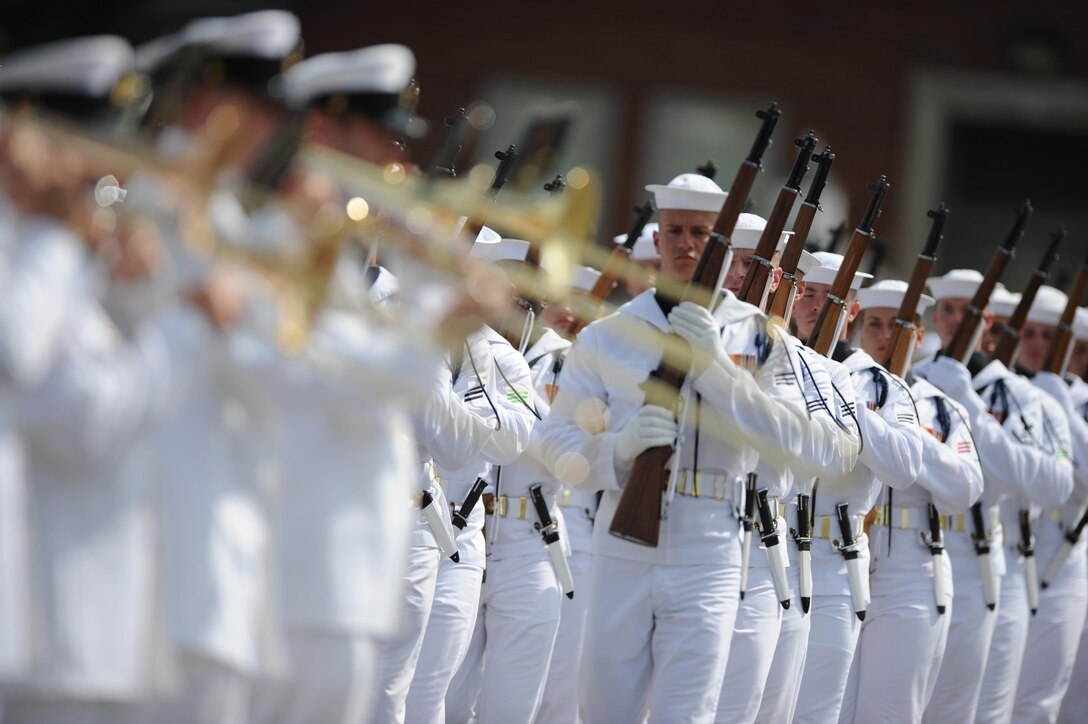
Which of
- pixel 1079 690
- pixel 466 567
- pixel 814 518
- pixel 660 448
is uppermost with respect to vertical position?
pixel 660 448

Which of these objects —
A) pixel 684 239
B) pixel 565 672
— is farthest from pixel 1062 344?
pixel 684 239

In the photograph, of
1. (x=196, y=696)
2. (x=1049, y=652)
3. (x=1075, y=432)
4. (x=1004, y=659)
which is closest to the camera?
(x=196, y=696)

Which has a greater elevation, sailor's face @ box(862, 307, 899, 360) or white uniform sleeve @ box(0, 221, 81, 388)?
sailor's face @ box(862, 307, 899, 360)

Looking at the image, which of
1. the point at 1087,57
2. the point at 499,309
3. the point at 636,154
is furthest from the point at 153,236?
the point at 1087,57

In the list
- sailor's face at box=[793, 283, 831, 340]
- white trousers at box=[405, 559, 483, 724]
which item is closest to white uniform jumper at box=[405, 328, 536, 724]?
white trousers at box=[405, 559, 483, 724]

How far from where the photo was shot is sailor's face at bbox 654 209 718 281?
26.9ft

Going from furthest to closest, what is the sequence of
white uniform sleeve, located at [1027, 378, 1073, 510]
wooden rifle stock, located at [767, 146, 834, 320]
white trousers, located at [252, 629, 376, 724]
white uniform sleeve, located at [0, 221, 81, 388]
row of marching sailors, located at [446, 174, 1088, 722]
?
white uniform sleeve, located at [1027, 378, 1073, 510]
wooden rifle stock, located at [767, 146, 834, 320]
row of marching sailors, located at [446, 174, 1088, 722]
white trousers, located at [252, 629, 376, 724]
white uniform sleeve, located at [0, 221, 81, 388]

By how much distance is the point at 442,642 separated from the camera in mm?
8742

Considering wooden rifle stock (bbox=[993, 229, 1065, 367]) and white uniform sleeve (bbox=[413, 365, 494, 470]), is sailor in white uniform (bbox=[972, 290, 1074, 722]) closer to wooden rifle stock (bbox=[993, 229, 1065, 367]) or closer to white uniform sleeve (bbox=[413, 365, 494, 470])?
wooden rifle stock (bbox=[993, 229, 1065, 367])

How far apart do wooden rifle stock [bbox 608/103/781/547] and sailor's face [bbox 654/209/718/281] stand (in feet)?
0.93

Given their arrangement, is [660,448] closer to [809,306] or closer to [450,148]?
[450,148]

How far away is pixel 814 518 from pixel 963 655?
154 centimetres

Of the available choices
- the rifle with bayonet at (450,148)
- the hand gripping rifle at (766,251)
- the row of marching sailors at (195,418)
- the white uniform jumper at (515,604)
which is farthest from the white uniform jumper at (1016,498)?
the row of marching sailors at (195,418)

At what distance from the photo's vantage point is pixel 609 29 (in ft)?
84.3
